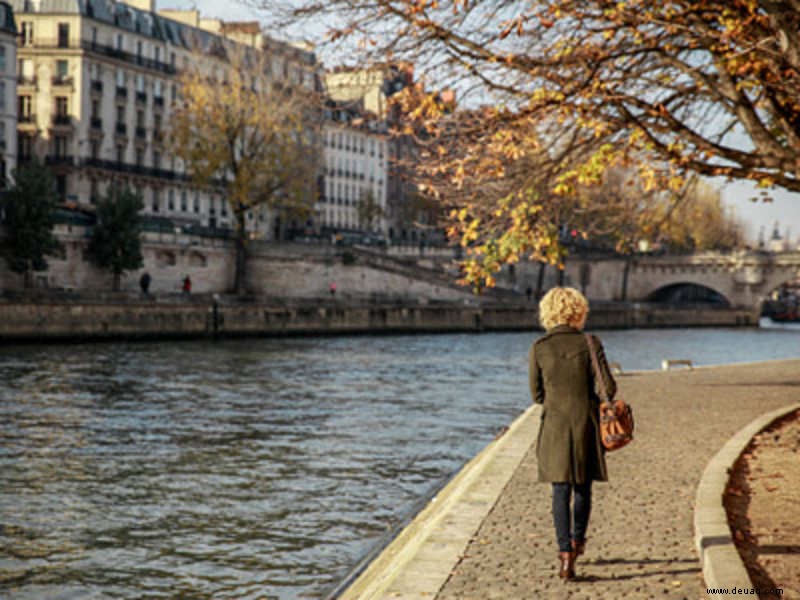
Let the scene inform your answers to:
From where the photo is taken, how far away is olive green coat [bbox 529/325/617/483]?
303 inches

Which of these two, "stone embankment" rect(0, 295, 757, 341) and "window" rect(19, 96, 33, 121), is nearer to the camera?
"stone embankment" rect(0, 295, 757, 341)

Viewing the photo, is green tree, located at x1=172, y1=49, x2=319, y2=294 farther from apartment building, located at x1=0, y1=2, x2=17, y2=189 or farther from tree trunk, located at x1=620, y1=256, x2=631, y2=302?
tree trunk, located at x1=620, y1=256, x2=631, y2=302

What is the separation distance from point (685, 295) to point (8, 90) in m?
73.6

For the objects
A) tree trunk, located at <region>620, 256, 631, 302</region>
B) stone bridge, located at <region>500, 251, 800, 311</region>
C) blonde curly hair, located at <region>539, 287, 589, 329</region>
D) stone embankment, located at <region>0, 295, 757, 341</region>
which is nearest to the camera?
blonde curly hair, located at <region>539, 287, 589, 329</region>

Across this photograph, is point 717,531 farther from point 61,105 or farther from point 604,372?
point 61,105

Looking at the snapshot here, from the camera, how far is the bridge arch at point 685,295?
A: 96.4 m

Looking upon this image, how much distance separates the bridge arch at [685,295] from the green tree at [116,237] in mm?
45761

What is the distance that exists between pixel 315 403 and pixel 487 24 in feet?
47.5

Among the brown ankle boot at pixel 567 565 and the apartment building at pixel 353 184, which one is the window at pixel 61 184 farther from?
the brown ankle boot at pixel 567 565

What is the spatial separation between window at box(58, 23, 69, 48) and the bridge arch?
4441cm

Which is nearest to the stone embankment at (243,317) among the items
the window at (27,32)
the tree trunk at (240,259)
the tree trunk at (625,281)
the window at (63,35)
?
the tree trunk at (240,259)

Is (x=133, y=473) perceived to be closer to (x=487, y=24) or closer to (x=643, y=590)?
(x=487, y=24)

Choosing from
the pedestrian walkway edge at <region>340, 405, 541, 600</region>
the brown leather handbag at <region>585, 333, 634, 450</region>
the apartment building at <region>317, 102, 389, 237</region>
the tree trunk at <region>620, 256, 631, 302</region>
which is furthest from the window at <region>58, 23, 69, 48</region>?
the brown leather handbag at <region>585, 333, 634, 450</region>

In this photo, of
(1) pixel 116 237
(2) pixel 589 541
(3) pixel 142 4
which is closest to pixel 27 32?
(3) pixel 142 4
